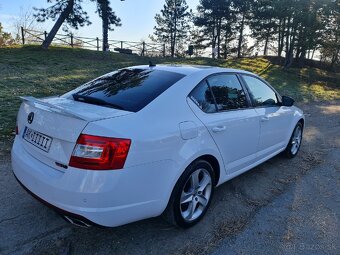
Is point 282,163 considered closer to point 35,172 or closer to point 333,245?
point 333,245

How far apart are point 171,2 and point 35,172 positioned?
40.2 m

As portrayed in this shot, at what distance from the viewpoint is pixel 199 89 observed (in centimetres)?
326

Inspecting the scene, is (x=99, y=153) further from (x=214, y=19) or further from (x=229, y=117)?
(x=214, y=19)

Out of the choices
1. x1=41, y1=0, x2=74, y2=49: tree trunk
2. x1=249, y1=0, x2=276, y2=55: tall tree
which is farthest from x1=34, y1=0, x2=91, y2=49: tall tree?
x1=249, y1=0, x2=276, y2=55: tall tree

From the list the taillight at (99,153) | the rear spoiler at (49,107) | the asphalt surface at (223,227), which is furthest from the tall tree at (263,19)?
the taillight at (99,153)

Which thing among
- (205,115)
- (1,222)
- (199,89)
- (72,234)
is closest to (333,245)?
(205,115)

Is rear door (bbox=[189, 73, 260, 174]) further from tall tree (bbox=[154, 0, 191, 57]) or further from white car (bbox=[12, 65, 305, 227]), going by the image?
tall tree (bbox=[154, 0, 191, 57])

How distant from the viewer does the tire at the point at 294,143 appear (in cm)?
528

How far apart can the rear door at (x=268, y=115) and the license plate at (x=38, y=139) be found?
258 centimetres

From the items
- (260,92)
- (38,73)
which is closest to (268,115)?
(260,92)

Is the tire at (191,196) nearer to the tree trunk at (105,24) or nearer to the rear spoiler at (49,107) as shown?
the rear spoiler at (49,107)

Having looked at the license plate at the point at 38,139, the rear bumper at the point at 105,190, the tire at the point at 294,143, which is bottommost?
the tire at the point at 294,143

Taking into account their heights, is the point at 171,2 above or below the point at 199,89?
above

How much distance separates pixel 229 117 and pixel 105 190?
171cm
